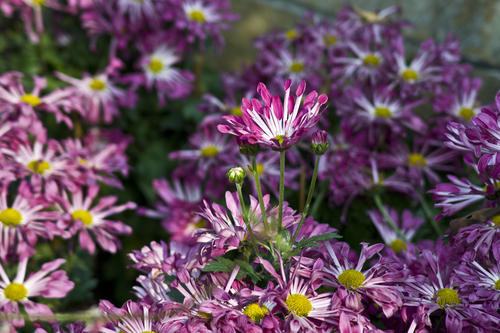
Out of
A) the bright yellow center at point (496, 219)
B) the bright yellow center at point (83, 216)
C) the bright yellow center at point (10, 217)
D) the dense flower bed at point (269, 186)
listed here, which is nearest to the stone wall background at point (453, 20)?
the dense flower bed at point (269, 186)

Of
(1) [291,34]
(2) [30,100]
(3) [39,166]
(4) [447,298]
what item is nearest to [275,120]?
(4) [447,298]

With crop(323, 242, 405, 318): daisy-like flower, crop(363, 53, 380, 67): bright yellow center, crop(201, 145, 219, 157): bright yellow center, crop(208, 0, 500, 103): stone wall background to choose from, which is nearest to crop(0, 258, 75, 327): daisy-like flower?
crop(323, 242, 405, 318): daisy-like flower

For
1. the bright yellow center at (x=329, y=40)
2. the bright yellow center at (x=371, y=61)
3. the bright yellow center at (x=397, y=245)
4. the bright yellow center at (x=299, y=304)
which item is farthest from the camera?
the bright yellow center at (x=329, y=40)

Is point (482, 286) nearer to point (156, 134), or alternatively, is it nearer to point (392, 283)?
point (392, 283)

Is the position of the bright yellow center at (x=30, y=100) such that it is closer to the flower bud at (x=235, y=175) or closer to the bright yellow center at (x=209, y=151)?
the bright yellow center at (x=209, y=151)

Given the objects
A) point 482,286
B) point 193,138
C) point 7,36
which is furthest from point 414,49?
point 7,36

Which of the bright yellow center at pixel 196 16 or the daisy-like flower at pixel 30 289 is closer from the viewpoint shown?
the daisy-like flower at pixel 30 289

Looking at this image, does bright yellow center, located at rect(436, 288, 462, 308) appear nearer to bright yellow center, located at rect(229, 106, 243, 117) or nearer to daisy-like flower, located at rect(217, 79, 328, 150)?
daisy-like flower, located at rect(217, 79, 328, 150)

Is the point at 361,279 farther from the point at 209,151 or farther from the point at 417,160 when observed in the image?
the point at 209,151
